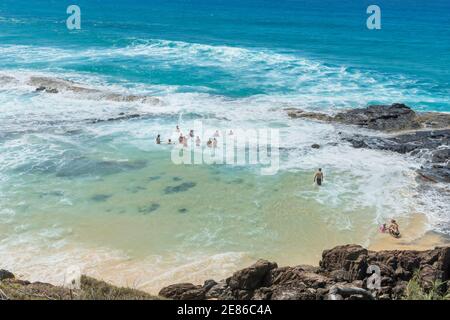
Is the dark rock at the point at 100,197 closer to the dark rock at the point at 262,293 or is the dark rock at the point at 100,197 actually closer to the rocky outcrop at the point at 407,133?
the dark rock at the point at 262,293

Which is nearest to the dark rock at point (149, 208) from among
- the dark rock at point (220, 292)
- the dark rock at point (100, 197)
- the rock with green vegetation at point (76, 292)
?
the dark rock at point (100, 197)

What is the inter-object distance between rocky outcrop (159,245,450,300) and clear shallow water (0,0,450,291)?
8.33 feet

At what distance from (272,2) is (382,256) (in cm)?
12007

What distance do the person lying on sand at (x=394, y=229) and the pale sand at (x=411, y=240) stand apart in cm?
18

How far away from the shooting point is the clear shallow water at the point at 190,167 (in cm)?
1892

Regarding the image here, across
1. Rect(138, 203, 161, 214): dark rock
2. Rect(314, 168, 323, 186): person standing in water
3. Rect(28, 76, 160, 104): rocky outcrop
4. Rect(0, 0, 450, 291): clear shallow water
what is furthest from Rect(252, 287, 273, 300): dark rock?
Rect(28, 76, 160, 104): rocky outcrop

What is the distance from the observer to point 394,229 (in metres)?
20.2

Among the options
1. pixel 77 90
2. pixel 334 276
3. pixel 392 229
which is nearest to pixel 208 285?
pixel 334 276

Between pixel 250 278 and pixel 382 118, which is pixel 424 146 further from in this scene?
pixel 250 278

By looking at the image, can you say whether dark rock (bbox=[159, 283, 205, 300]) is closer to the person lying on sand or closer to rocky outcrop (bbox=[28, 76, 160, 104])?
the person lying on sand

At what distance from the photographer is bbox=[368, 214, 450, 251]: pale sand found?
19.2 m

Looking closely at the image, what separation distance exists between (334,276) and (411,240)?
24.0 feet
